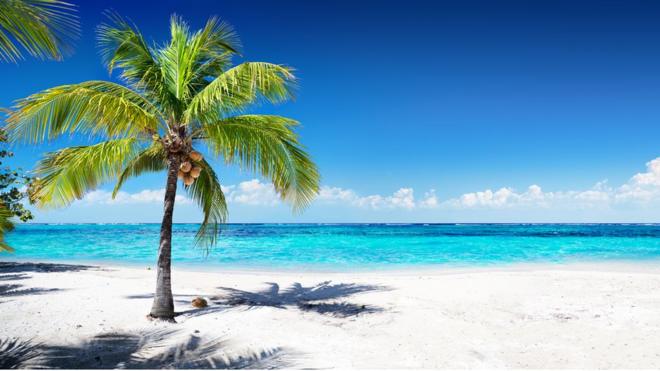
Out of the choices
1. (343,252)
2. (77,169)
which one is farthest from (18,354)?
(343,252)

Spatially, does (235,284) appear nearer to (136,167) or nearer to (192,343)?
(136,167)

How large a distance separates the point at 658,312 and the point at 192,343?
8.18 meters

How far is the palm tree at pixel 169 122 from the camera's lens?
5938 millimetres

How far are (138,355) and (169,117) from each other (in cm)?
360

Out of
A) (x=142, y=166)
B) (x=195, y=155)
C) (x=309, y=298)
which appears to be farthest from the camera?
(x=309, y=298)

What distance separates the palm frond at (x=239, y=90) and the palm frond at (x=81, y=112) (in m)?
0.79

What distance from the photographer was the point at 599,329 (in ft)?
21.0

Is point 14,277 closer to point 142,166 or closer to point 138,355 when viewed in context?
point 142,166

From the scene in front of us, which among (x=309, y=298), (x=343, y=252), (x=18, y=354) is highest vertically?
(x=18, y=354)

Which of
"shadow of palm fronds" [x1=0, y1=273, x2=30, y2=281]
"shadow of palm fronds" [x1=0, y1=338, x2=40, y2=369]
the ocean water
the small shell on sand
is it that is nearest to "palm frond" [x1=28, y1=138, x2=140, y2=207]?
the ocean water

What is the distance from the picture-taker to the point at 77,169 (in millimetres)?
6848

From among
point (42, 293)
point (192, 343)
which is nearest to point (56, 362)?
point (192, 343)

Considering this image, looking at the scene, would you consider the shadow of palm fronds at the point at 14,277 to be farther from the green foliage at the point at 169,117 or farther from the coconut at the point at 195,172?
the coconut at the point at 195,172

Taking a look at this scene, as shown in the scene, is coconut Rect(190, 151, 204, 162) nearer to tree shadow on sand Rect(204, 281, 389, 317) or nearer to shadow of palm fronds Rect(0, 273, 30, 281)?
tree shadow on sand Rect(204, 281, 389, 317)
